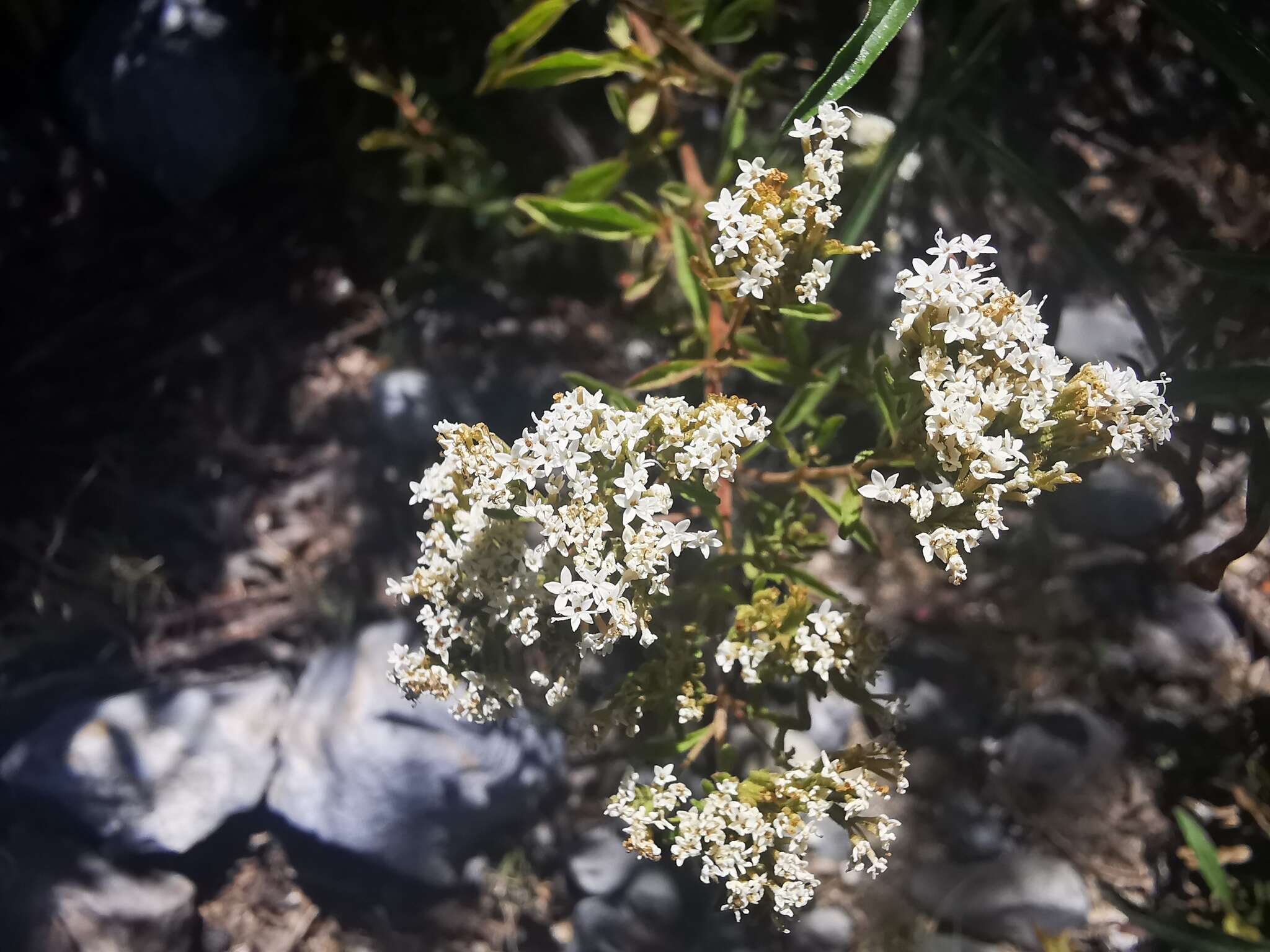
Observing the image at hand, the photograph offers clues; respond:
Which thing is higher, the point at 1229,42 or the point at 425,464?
the point at 1229,42

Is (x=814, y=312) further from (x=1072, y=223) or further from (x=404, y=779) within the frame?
(x=404, y=779)

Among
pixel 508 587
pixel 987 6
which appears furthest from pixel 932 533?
pixel 987 6

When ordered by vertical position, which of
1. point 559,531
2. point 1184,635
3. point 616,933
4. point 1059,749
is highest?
point 1184,635

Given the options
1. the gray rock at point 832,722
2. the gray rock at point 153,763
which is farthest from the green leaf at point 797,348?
the gray rock at point 153,763

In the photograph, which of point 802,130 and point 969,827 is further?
point 969,827

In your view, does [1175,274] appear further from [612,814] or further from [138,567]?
[138,567]

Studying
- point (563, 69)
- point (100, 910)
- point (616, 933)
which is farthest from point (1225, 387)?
point (100, 910)

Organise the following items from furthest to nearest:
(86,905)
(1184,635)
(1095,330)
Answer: (1095,330), (1184,635), (86,905)
